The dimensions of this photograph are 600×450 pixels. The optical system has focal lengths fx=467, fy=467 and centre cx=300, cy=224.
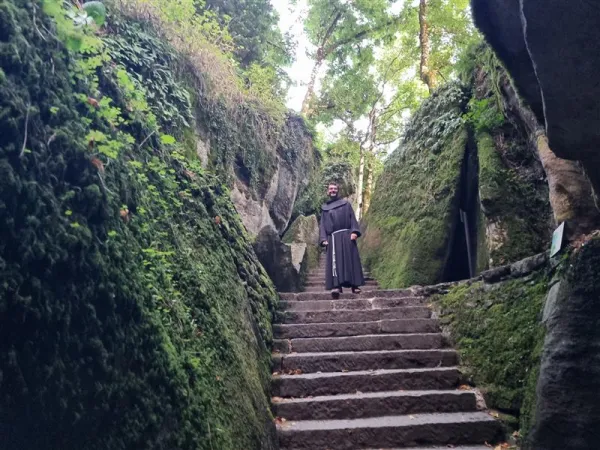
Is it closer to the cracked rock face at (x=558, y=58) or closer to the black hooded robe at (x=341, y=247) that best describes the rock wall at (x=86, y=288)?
the cracked rock face at (x=558, y=58)

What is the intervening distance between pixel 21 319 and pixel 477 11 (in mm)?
3076

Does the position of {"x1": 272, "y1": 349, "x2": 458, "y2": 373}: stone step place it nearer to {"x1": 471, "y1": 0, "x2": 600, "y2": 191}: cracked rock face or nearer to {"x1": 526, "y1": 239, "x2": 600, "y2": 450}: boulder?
{"x1": 526, "y1": 239, "x2": 600, "y2": 450}: boulder

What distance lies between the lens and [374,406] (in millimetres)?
4281

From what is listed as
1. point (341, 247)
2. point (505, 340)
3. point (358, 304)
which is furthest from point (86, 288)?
point (341, 247)

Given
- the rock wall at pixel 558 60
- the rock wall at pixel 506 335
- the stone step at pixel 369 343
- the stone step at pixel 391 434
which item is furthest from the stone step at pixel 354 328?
the rock wall at pixel 558 60

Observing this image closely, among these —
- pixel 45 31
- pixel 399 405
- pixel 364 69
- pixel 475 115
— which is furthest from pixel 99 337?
pixel 364 69

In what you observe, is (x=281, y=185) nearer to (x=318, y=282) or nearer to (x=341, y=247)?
(x=318, y=282)

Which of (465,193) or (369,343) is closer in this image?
(369,343)

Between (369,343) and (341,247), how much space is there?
1956 mm

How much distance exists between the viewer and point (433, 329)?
5602 millimetres

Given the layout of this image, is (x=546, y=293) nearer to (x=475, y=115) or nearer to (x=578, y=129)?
(x=578, y=129)

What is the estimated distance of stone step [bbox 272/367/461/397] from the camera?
456 cm

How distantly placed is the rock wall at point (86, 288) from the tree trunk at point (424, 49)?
1126 cm

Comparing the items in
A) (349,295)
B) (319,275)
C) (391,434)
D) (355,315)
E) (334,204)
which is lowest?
(391,434)
